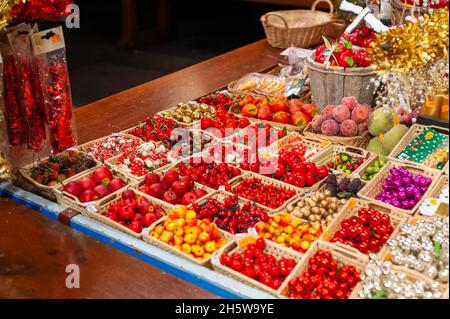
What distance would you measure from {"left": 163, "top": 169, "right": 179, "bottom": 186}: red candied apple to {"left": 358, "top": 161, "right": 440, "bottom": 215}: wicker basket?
832mm

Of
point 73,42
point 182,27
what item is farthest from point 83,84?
point 182,27

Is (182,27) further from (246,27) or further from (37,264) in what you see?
(37,264)

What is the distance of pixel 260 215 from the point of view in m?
2.28

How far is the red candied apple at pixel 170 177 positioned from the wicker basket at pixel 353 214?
30.2 inches

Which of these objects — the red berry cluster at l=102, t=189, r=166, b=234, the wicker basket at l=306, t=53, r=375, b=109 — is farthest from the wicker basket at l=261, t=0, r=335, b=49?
the red berry cluster at l=102, t=189, r=166, b=234

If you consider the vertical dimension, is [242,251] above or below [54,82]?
below

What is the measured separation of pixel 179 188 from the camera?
7.95ft

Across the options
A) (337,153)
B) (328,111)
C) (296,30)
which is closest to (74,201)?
(337,153)

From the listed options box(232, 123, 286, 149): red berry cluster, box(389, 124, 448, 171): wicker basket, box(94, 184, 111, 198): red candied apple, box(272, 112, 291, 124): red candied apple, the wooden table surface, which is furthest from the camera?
box(272, 112, 291, 124): red candied apple

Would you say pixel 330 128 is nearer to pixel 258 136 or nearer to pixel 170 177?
pixel 258 136

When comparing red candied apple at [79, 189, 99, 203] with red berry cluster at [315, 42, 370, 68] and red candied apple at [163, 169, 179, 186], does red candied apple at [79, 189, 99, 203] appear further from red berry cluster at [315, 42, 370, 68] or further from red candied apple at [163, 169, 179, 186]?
red berry cluster at [315, 42, 370, 68]

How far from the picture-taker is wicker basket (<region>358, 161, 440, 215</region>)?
2238mm

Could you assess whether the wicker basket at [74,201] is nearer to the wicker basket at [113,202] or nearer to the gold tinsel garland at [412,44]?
the wicker basket at [113,202]

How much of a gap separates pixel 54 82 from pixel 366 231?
162cm
